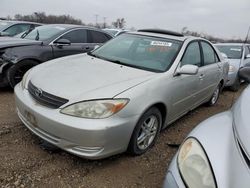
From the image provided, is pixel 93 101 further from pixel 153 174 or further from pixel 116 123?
pixel 153 174

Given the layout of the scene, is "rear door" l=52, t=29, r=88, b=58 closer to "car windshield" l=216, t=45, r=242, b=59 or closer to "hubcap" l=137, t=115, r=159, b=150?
"hubcap" l=137, t=115, r=159, b=150

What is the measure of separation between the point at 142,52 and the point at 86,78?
114 cm

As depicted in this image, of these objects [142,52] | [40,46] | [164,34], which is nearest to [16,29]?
[40,46]

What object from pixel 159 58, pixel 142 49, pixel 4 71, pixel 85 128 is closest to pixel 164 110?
pixel 159 58

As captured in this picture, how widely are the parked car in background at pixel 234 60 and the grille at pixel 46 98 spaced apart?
5.74 m

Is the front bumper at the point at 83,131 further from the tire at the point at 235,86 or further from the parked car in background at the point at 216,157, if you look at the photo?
the tire at the point at 235,86

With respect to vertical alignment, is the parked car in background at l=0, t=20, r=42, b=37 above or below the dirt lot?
above

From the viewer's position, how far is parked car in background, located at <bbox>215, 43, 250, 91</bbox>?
7469 millimetres

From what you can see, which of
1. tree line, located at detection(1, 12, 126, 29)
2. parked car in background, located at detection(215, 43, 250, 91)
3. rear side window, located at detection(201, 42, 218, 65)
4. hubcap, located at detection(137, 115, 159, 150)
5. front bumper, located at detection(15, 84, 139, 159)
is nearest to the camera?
front bumper, located at detection(15, 84, 139, 159)

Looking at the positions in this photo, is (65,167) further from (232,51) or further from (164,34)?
(232,51)

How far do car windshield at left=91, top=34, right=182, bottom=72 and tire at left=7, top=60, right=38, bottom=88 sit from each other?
5.48 ft

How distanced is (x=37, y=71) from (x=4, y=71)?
1.89 m

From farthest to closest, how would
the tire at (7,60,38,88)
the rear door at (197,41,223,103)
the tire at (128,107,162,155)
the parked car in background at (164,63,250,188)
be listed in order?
1. the tire at (7,60,38,88)
2. the rear door at (197,41,223,103)
3. the tire at (128,107,162,155)
4. the parked car in background at (164,63,250,188)

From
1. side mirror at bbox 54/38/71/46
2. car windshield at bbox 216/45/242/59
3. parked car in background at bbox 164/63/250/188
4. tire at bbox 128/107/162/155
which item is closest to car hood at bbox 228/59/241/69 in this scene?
car windshield at bbox 216/45/242/59
